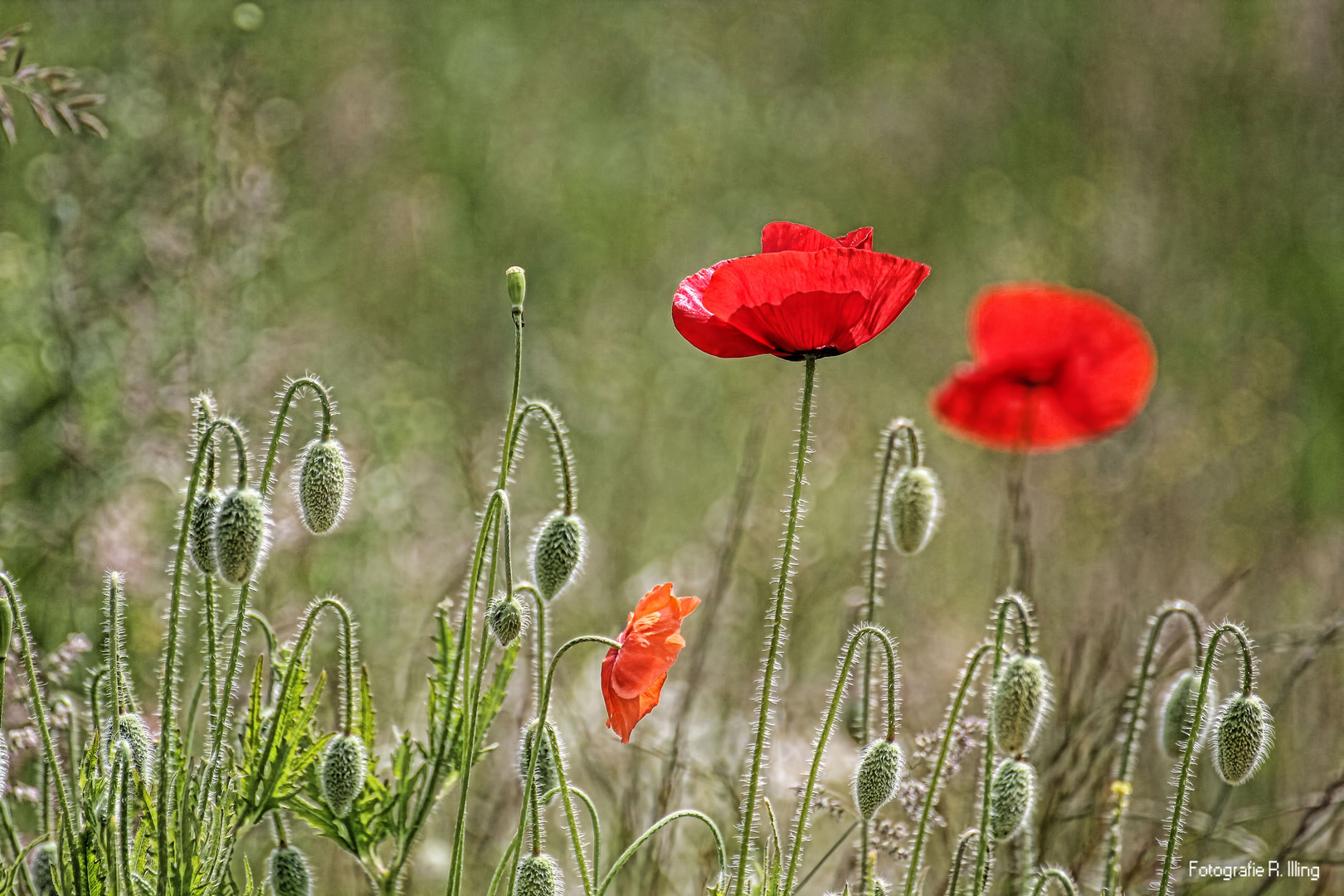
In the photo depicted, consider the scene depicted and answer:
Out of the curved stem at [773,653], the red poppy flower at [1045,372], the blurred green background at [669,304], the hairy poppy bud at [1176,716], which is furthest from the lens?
the blurred green background at [669,304]

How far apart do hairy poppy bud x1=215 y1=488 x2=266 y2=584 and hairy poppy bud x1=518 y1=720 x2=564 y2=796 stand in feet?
1.30

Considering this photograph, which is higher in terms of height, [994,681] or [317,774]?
[994,681]

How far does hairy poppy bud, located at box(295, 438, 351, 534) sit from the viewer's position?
1704mm

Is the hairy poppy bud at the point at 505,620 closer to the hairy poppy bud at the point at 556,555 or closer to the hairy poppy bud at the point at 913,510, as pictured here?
the hairy poppy bud at the point at 556,555

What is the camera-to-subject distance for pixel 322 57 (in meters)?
5.38

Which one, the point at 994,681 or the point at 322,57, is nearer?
the point at 994,681

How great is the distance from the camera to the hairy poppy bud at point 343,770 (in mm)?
1643

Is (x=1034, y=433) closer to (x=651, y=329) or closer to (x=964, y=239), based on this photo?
(x=651, y=329)

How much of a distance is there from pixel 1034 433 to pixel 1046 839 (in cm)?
108

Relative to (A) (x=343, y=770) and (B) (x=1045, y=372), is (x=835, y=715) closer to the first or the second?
(A) (x=343, y=770)

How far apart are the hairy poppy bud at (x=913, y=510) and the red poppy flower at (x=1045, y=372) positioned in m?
1.05

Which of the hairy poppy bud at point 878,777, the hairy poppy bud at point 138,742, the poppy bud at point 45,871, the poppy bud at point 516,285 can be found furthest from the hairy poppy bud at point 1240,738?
the poppy bud at point 45,871

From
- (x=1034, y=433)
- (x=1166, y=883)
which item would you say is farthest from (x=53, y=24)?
(x=1166, y=883)

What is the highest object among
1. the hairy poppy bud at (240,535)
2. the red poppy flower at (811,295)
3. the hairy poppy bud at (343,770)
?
the red poppy flower at (811,295)
